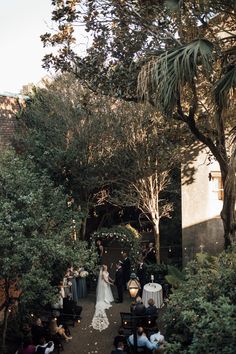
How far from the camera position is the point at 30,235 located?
11.3 meters

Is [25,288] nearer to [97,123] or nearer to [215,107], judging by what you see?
[215,107]

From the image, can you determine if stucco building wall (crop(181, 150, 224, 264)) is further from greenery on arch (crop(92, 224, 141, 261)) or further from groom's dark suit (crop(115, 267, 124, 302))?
groom's dark suit (crop(115, 267, 124, 302))

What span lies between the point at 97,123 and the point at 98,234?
4.25 metres

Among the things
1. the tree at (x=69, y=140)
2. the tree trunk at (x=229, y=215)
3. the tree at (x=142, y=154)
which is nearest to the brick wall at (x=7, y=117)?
the tree at (x=69, y=140)

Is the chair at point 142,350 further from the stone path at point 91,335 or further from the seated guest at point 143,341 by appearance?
the stone path at point 91,335

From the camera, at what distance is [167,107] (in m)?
8.34

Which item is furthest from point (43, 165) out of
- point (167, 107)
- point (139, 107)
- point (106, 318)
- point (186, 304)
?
point (186, 304)

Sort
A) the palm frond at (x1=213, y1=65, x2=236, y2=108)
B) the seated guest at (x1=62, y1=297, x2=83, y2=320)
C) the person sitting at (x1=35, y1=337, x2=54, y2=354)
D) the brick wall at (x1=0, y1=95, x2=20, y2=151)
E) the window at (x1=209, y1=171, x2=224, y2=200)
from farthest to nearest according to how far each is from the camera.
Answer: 1. the brick wall at (x1=0, y1=95, x2=20, y2=151)
2. the window at (x1=209, y1=171, x2=224, y2=200)
3. the seated guest at (x1=62, y1=297, x2=83, y2=320)
4. the person sitting at (x1=35, y1=337, x2=54, y2=354)
5. the palm frond at (x1=213, y1=65, x2=236, y2=108)

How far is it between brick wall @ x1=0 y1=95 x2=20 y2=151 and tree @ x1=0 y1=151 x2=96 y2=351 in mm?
4897

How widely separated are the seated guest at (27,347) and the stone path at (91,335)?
4.37 ft

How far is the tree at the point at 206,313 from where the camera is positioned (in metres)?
5.74

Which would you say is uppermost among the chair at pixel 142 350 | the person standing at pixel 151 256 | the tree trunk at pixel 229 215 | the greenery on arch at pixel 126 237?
the tree trunk at pixel 229 215

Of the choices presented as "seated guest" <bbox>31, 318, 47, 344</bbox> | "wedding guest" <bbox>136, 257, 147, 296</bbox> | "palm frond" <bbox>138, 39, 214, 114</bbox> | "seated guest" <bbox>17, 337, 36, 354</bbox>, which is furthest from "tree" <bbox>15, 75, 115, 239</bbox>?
"palm frond" <bbox>138, 39, 214, 114</bbox>

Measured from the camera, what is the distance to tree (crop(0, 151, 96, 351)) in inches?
414
